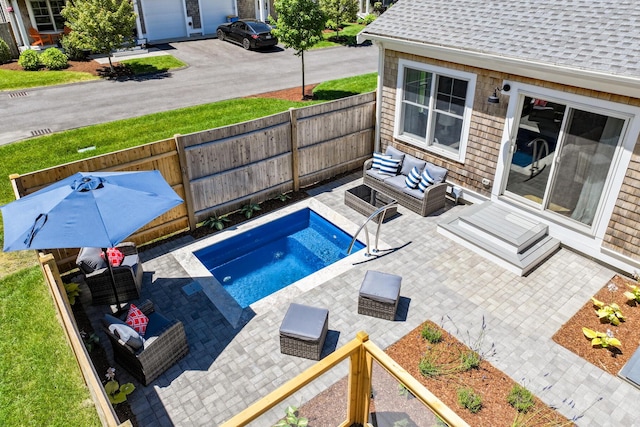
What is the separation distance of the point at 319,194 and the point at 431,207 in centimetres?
310

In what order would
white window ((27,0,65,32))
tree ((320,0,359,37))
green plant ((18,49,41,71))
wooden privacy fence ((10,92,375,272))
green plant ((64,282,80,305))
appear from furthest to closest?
tree ((320,0,359,37))
white window ((27,0,65,32))
green plant ((18,49,41,71))
wooden privacy fence ((10,92,375,272))
green plant ((64,282,80,305))

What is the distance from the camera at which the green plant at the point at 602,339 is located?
732 cm

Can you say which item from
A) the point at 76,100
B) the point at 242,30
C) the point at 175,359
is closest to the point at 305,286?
the point at 175,359

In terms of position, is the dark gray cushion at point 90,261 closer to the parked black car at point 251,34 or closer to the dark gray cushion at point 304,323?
the dark gray cushion at point 304,323

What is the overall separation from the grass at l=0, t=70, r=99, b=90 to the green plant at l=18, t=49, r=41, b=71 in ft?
1.42

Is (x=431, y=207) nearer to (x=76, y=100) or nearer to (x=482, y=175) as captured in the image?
(x=482, y=175)

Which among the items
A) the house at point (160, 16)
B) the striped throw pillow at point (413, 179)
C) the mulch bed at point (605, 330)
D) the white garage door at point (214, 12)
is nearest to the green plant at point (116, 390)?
the mulch bed at point (605, 330)

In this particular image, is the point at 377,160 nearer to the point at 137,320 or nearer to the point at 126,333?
the point at 137,320

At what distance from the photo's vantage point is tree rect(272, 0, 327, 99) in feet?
59.3

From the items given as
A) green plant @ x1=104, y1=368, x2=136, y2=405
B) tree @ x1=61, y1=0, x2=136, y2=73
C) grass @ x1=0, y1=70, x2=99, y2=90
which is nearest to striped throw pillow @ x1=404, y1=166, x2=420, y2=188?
green plant @ x1=104, y1=368, x2=136, y2=405

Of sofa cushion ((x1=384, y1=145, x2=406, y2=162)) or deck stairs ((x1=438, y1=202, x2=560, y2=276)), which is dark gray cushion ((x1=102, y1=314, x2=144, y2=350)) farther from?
sofa cushion ((x1=384, y1=145, x2=406, y2=162))

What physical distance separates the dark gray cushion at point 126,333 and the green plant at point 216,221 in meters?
4.35

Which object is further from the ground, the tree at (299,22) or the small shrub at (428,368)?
the tree at (299,22)

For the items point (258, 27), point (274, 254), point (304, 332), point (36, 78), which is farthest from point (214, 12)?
point (304, 332)
